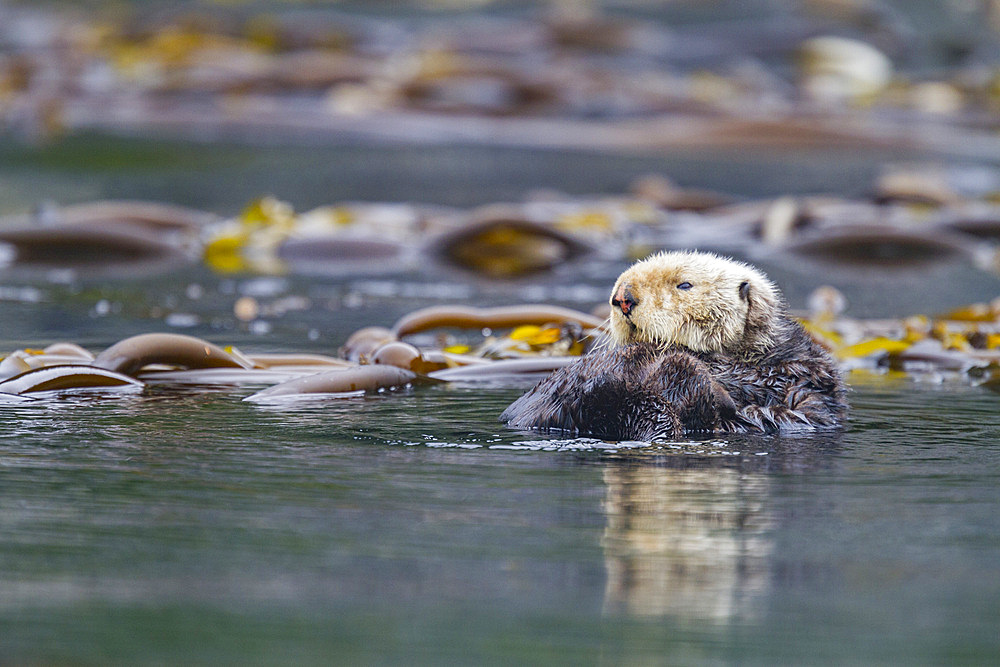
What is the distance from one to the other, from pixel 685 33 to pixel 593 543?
16259mm

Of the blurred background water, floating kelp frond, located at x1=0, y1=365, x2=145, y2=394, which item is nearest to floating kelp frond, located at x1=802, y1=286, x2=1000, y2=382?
the blurred background water

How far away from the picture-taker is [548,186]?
9195 millimetres

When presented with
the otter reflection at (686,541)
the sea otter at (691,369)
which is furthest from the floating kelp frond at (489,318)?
the otter reflection at (686,541)

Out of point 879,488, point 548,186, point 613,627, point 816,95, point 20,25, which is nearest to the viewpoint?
point 613,627

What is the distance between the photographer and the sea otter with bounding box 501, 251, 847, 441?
2541mm

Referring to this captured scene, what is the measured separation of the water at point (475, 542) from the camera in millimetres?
1560

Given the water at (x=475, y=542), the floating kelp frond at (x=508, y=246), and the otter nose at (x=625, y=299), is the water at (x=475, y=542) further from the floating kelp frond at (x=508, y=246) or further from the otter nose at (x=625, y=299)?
the floating kelp frond at (x=508, y=246)

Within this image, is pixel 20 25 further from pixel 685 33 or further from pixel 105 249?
pixel 105 249

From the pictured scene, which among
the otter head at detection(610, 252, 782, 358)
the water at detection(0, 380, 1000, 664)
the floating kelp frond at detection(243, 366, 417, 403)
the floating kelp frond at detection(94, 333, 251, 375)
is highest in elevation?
the otter head at detection(610, 252, 782, 358)

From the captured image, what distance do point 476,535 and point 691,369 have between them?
0.75 m

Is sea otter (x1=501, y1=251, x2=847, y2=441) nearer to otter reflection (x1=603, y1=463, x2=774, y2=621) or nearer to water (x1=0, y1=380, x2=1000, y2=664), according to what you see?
water (x1=0, y1=380, x2=1000, y2=664)

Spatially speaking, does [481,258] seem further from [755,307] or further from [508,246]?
[755,307]

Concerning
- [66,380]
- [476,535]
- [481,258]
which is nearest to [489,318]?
[66,380]

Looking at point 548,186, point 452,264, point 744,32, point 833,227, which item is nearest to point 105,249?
point 452,264
